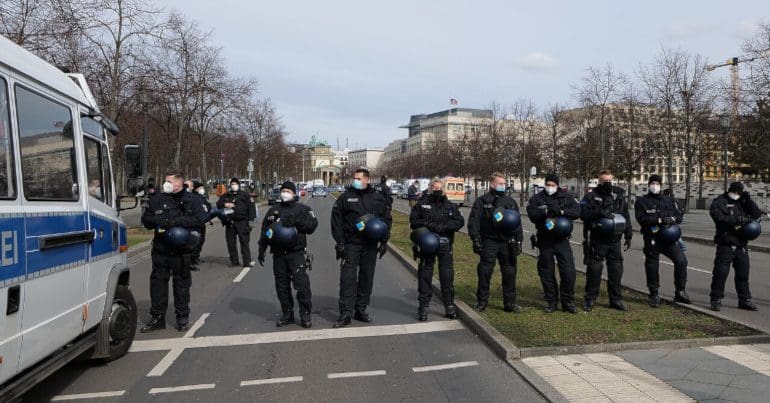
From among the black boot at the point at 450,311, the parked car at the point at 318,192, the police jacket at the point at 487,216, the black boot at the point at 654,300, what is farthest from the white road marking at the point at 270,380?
the parked car at the point at 318,192

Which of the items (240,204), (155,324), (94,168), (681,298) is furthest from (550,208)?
(240,204)

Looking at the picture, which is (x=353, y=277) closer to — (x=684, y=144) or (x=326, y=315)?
(x=326, y=315)

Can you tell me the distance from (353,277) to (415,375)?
220cm

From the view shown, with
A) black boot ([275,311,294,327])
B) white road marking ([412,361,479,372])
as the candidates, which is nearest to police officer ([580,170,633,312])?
white road marking ([412,361,479,372])

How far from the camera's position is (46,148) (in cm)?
434

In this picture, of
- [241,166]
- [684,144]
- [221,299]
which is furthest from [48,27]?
[241,166]

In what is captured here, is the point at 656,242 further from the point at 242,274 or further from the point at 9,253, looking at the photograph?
the point at 242,274

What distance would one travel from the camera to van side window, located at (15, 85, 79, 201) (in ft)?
13.1

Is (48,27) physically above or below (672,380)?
above

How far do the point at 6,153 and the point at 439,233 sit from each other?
490 cm

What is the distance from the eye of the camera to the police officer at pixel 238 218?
1298 centimetres

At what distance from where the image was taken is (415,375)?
5.34 m

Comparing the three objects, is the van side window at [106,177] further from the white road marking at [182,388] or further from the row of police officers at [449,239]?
the white road marking at [182,388]

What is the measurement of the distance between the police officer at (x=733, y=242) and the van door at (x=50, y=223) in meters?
7.56
